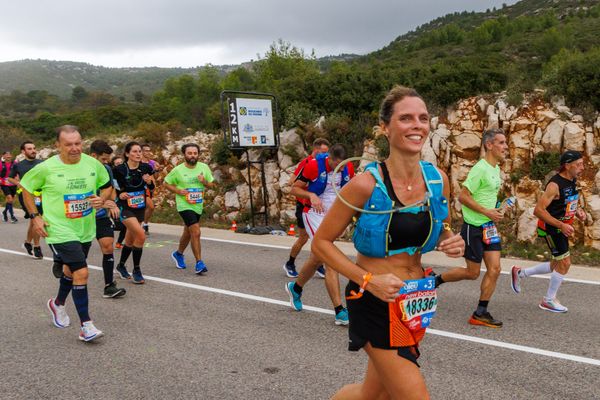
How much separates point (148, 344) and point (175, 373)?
87 cm

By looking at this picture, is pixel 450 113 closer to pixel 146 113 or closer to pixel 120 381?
pixel 120 381

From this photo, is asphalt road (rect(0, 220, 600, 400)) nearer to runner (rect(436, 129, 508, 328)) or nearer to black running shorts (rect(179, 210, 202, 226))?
runner (rect(436, 129, 508, 328))

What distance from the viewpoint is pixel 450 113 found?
13867 mm

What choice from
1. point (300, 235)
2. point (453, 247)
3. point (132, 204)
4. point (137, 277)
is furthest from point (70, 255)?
point (453, 247)

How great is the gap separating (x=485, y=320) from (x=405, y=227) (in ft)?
12.1

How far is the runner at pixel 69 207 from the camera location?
17.5 ft

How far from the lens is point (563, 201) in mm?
5930

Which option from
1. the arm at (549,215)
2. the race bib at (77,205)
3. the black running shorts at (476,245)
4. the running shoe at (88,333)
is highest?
the race bib at (77,205)

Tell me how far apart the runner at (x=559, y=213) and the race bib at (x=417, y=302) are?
13.0ft

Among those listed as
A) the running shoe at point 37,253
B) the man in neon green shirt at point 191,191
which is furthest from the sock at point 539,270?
the running shoe at point 37,253

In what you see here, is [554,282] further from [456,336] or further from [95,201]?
[95,201]

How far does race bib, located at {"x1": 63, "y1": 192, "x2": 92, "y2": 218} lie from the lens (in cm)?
541

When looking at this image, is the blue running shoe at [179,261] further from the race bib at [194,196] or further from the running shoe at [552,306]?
the running shoe at [552,306]

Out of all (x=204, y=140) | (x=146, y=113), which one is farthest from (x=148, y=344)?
(x=146, y=113)
